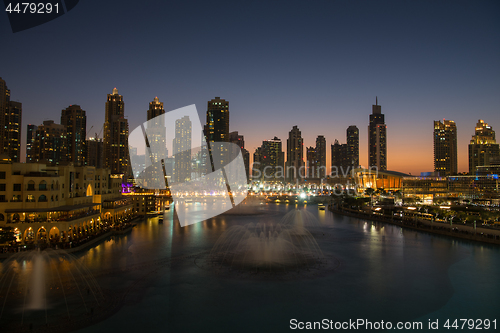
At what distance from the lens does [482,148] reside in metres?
154

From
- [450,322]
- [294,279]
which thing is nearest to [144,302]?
[294,279]

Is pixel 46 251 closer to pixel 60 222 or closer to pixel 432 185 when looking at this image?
pixel 60 222

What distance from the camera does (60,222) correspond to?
3119 centimetres

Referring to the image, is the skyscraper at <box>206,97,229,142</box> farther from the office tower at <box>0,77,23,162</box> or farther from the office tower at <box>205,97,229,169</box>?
the office tower at <box>0,77,23,162</box>

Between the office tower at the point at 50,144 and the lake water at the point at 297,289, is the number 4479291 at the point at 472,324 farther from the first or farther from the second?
the office tower at the point at 50,144

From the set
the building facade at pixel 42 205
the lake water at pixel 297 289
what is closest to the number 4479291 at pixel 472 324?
the lake water at pixel 297 289

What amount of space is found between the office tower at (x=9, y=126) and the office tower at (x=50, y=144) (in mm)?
13108

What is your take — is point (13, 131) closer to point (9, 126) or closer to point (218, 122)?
point (9, 126)

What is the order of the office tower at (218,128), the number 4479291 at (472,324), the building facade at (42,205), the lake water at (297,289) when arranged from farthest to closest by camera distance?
the office tower at (218,128) < the building facade at (42,205) < the lake water at (297,289) < the number 4479291 at (472,324)

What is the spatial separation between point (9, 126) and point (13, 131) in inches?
78.8

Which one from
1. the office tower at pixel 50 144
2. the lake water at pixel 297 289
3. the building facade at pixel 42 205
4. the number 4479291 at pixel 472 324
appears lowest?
the number 4479291 at pixel 472 324

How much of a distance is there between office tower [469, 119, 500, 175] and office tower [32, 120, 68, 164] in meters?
175

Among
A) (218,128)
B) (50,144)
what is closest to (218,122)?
(218,128)

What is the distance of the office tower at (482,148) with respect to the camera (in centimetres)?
15150
